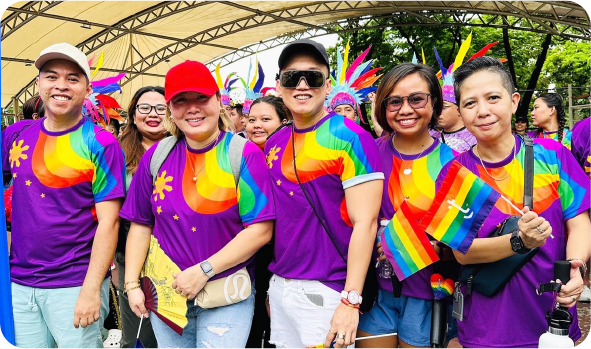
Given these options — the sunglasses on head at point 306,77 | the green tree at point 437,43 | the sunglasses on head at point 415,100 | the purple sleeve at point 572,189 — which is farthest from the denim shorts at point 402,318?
the green tree at point 437,43

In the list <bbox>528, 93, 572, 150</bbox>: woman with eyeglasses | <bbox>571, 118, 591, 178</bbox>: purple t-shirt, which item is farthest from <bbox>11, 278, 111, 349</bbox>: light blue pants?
<bbox>528, 93, 572, 150</bbox>: woman with eyeglasses

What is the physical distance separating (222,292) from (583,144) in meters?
2.11

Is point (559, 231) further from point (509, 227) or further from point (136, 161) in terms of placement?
point (136, 161)

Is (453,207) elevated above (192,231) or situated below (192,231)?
above

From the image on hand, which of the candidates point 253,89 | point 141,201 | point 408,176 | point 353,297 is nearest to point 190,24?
point 253,89

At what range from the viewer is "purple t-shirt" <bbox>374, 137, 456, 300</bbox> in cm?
239

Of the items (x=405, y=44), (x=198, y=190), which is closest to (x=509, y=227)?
(x=198, y=190)

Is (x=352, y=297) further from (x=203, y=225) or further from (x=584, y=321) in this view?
(x=584, y=321)

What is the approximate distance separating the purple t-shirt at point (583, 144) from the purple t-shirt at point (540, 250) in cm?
86

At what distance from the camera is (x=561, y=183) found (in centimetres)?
208

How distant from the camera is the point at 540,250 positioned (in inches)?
81.4

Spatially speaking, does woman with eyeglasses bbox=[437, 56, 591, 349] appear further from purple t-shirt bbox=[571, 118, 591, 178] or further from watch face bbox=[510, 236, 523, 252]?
purple t-shirt bbox=[571, 118, 591, 178]

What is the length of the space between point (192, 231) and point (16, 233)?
3.16 feet

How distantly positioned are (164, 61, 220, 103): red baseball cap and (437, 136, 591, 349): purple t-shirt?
1310 mm
